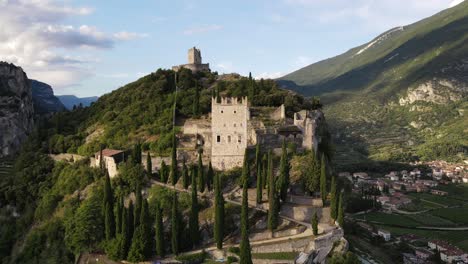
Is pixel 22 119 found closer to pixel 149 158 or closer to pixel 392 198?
pixel 149 158

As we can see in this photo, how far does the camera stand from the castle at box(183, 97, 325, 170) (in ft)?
179

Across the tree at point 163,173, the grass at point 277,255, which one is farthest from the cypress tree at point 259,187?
the tree at point 163,173

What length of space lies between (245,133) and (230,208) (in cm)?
1124

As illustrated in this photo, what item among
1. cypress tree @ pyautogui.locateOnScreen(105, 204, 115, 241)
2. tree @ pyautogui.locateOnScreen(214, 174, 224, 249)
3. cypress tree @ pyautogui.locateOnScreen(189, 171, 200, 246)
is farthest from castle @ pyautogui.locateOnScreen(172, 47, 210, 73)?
tree @ pyautogui.locateOnScreen(214, 174, 224, 249)

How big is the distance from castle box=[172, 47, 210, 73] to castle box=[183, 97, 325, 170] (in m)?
35.8

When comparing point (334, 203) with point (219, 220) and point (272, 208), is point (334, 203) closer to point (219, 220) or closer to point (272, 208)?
point (272, 208)

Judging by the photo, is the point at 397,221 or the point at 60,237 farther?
A: the point at 397,221

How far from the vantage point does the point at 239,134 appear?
5459 centimetres

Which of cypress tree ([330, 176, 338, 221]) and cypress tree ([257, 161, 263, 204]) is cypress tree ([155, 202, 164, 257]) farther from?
A: cypress tree ([330, 176, 338, 221])

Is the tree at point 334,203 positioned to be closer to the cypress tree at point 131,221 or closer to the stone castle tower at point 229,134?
the stone castle tower at point 229,134

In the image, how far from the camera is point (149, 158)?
5491 centimetres

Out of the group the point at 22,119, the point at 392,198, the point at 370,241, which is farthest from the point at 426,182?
the point at 22,119

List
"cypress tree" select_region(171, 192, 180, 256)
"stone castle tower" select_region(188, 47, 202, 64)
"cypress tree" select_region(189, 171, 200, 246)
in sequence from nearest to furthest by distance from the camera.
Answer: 1. "cypress tree" select_region(171, 192, 180, 256)
2. "cypress tree" select_region(189, 171, 200, 246)
3. "stone castle tower" select_region(188, 47, 202, 64)

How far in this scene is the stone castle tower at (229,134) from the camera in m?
54.5
